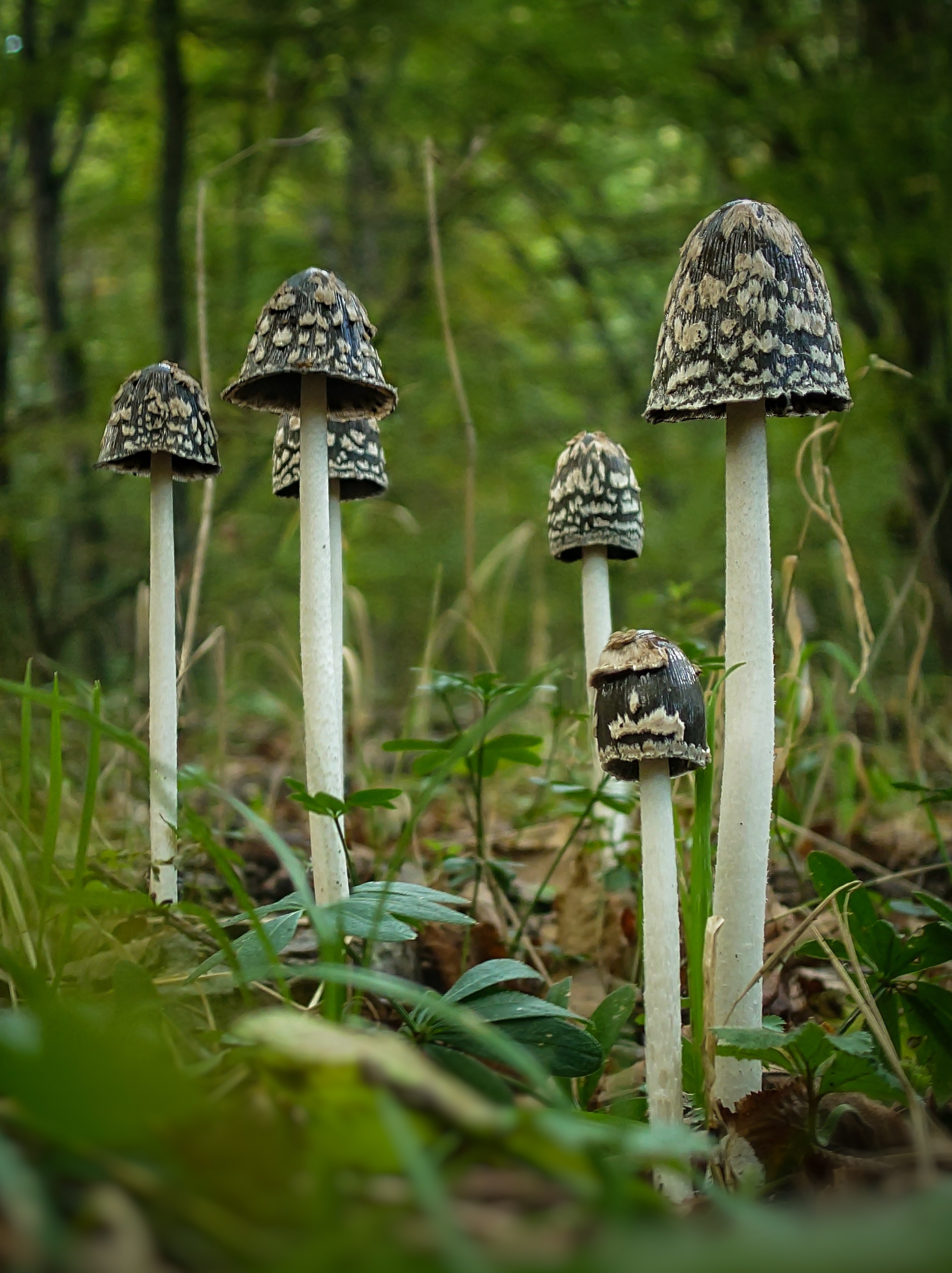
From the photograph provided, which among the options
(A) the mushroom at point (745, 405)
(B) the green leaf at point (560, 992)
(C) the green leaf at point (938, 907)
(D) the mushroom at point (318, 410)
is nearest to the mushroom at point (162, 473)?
(D) the mushroom at point (318, 410)

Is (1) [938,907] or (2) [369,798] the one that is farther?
(2) [369,798]

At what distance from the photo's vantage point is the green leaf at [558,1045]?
1.98m

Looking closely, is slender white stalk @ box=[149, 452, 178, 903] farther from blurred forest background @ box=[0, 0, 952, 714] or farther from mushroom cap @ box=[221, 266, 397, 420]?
blurred forest background @ box=[0, 0, 952, 714]

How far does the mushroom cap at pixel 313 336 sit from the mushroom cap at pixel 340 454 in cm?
48

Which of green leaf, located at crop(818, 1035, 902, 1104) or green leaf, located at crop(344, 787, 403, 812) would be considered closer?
green leaf, located at crop(818, 1035, 902, 1104)

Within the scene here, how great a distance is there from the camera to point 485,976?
2.07 m

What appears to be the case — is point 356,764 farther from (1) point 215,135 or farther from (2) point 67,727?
(1) point 215,135

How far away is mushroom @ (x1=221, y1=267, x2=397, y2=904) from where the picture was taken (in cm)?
258

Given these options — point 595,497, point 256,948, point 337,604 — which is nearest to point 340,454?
point 337,604

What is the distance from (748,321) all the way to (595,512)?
1255mm

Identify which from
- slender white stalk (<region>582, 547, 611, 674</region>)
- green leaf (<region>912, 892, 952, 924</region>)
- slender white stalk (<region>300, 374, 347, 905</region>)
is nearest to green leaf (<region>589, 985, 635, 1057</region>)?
green leaf (<region>912, 892, 952, 924</region>)

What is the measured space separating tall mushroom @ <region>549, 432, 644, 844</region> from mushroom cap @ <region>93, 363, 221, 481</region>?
45.9 inches

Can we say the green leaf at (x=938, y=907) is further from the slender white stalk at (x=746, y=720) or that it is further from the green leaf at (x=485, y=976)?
the green leaf at (x=485, y=976)

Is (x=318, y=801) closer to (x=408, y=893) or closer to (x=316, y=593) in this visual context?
(x=408, y=893)
